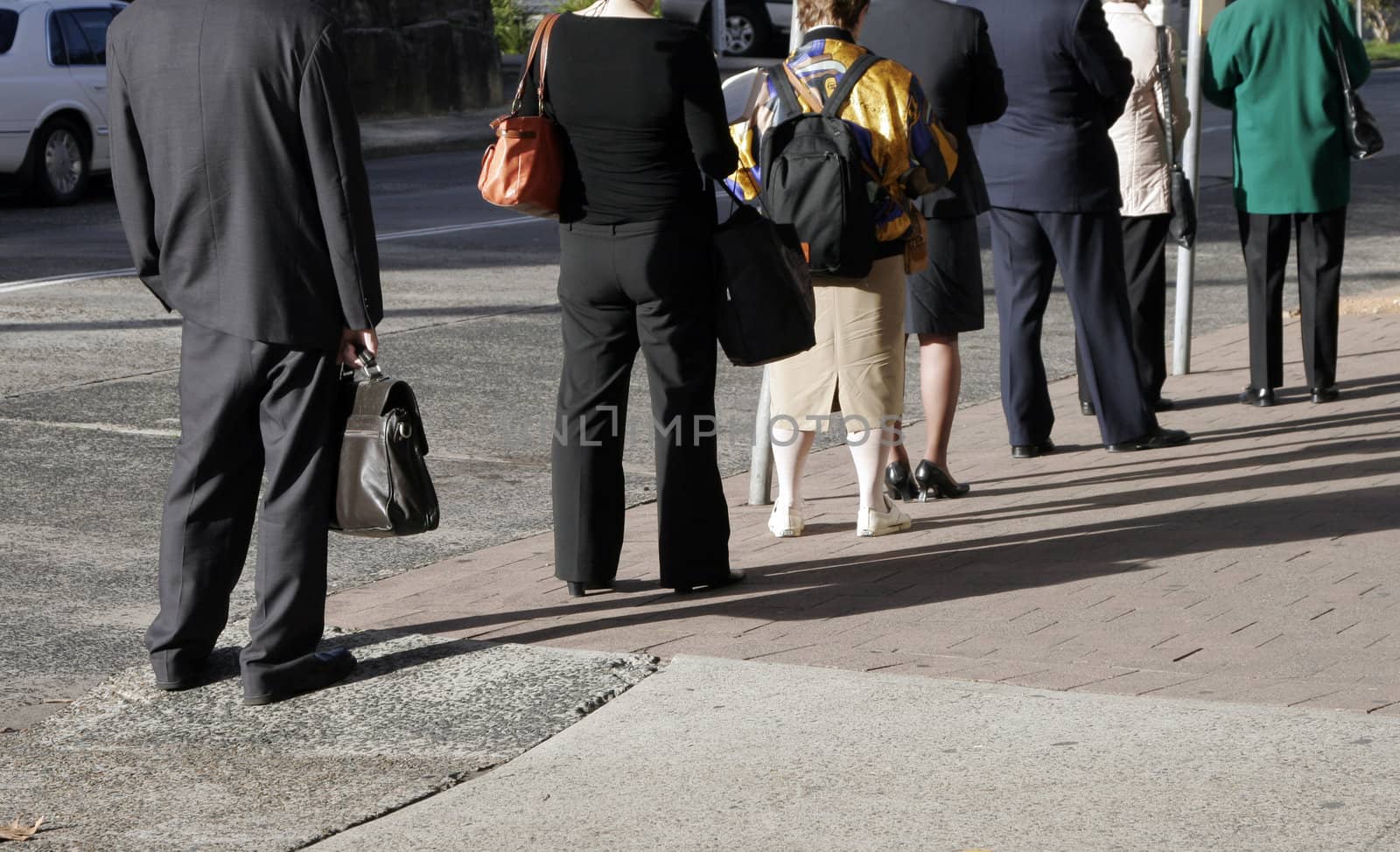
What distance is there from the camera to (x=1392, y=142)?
921 inches

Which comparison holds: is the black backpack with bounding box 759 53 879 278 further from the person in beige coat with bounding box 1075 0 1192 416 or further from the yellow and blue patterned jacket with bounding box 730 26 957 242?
the person in beige coat with bounding box 1075 0 1192 416

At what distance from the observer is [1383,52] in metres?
45.9

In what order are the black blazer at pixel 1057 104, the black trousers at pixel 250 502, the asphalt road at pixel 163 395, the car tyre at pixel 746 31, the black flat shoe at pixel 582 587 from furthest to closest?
the car tyre at pixel 746 31
the black blazer at pixel 1057 104
the asphalt road at pixel 163 395
the black flat shoe at pixel 582 587
the black trousers at pixel 250 502

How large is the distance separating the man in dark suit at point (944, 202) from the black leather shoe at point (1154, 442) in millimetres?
880

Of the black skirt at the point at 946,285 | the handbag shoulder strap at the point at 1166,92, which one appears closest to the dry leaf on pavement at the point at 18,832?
the black skirt at the point at 946,285

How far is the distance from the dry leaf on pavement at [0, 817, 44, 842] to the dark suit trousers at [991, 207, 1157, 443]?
15.4 feet

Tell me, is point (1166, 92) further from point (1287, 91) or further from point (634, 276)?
point (634, 276)

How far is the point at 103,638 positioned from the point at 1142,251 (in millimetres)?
4998

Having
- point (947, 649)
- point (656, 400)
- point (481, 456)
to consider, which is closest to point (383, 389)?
point (656, 400)

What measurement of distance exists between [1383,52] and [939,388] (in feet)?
139

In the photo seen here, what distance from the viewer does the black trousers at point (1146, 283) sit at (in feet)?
28.4

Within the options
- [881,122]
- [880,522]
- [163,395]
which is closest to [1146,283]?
[880,522]

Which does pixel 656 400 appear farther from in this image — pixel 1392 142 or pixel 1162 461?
pixel 1392 142

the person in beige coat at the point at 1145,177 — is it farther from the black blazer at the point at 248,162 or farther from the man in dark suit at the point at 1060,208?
the black blazer at the point at 248,162
